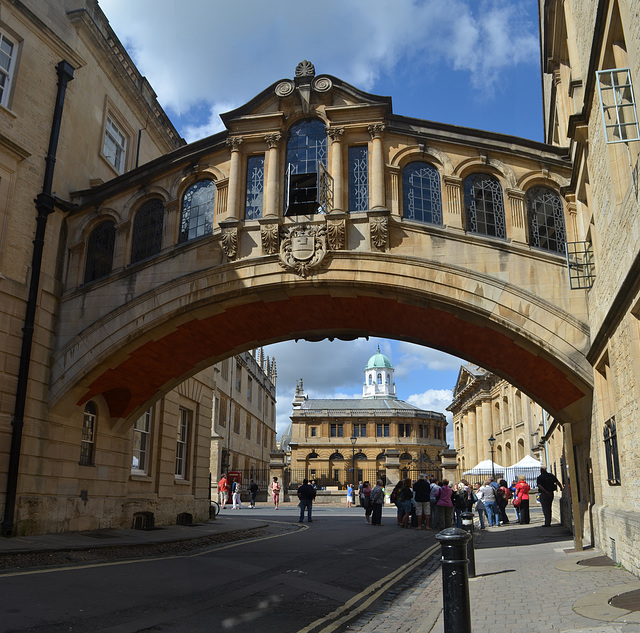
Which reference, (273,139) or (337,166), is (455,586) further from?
(273,139)

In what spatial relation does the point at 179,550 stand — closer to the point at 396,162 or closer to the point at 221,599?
the point at 221,599

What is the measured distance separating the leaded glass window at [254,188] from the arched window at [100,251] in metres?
3.55

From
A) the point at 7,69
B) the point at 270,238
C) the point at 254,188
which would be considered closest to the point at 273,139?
the point at 254,188

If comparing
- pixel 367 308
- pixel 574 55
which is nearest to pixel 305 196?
pixel 367 308

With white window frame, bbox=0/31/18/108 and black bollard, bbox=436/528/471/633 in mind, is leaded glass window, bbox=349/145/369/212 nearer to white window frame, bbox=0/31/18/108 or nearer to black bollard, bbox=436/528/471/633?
white window frame, bbox=0/31/18/108

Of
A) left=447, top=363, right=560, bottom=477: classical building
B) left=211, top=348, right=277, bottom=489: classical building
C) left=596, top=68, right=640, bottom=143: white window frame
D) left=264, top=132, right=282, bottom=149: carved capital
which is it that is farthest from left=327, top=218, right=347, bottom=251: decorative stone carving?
left=447, top=363, right=560, bottom=477: classical building

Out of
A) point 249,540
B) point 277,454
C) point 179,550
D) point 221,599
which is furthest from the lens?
point 277,454

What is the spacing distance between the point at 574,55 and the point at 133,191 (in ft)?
33.8

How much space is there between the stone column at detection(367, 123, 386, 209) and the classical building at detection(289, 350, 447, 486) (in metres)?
72.3

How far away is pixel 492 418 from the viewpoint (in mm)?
60969

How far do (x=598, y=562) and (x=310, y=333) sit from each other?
358 inches

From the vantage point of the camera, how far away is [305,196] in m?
14.5

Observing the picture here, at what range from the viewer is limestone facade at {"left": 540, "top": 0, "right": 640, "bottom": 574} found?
25.2ft

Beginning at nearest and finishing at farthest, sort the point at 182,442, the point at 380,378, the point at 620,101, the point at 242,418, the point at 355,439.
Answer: the point at 620,101, the point at 182,442, the point at 242,418, the point at 355,439, the point at 380,378
